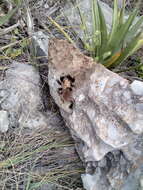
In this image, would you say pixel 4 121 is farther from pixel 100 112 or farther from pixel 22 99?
pixel 100 112

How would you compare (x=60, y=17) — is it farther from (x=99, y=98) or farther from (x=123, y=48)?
(x=99, y=98)

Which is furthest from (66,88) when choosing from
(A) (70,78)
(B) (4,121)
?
(B) (4,121)

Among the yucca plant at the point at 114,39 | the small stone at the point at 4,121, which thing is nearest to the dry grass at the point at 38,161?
the small stone at the point at 4,121

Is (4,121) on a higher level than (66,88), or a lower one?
lower

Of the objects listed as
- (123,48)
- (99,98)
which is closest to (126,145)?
(99,98)

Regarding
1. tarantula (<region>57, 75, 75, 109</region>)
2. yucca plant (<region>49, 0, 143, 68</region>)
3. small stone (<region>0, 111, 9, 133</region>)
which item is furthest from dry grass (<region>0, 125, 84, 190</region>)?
yucca plant (<region>49, 0, 143, 68</region>)

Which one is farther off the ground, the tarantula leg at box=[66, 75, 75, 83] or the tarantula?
the tarantula leg at box=[66, 75, 75, 83]

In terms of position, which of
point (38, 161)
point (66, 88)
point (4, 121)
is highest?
point (66, 88)

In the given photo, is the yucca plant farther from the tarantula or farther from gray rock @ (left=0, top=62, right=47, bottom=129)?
gray rock @ (left=0, top=62, right=47, bottom=129)

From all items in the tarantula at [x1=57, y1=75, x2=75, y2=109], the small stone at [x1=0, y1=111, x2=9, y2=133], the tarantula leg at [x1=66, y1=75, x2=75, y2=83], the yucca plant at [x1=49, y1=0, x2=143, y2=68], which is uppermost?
the yucca plant at [x1=49, y1=0, x2=143, y2=68]
